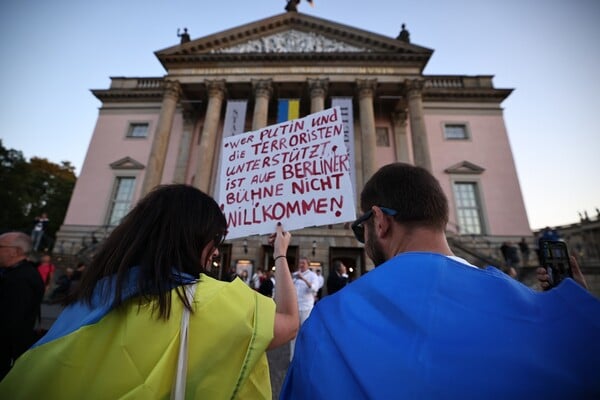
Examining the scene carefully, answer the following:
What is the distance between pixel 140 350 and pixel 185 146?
20.8 meters

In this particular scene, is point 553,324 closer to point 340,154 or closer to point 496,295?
point 496,295

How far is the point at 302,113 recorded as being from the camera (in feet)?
65.6

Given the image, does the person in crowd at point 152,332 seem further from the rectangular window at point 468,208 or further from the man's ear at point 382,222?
the rectangular window at point 468,208

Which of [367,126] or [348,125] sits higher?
[367,126]

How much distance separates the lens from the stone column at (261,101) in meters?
16.6

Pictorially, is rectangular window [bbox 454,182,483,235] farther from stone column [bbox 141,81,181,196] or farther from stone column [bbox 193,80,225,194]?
stone column [bbox 141,81,181,196]

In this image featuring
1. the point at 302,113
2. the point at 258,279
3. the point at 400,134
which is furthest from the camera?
the point at 302,113

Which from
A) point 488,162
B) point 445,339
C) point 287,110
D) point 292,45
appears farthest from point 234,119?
point 488,162

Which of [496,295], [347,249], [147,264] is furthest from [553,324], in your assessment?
[347,249]

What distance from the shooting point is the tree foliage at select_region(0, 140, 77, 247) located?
22500mm

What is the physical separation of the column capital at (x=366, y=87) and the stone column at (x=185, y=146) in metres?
12.7

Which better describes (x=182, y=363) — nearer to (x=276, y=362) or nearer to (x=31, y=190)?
(x=276, y=362)

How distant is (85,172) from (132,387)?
23.8m

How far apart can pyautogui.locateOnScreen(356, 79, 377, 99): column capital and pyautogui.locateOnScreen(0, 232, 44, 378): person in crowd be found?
57.6ft
